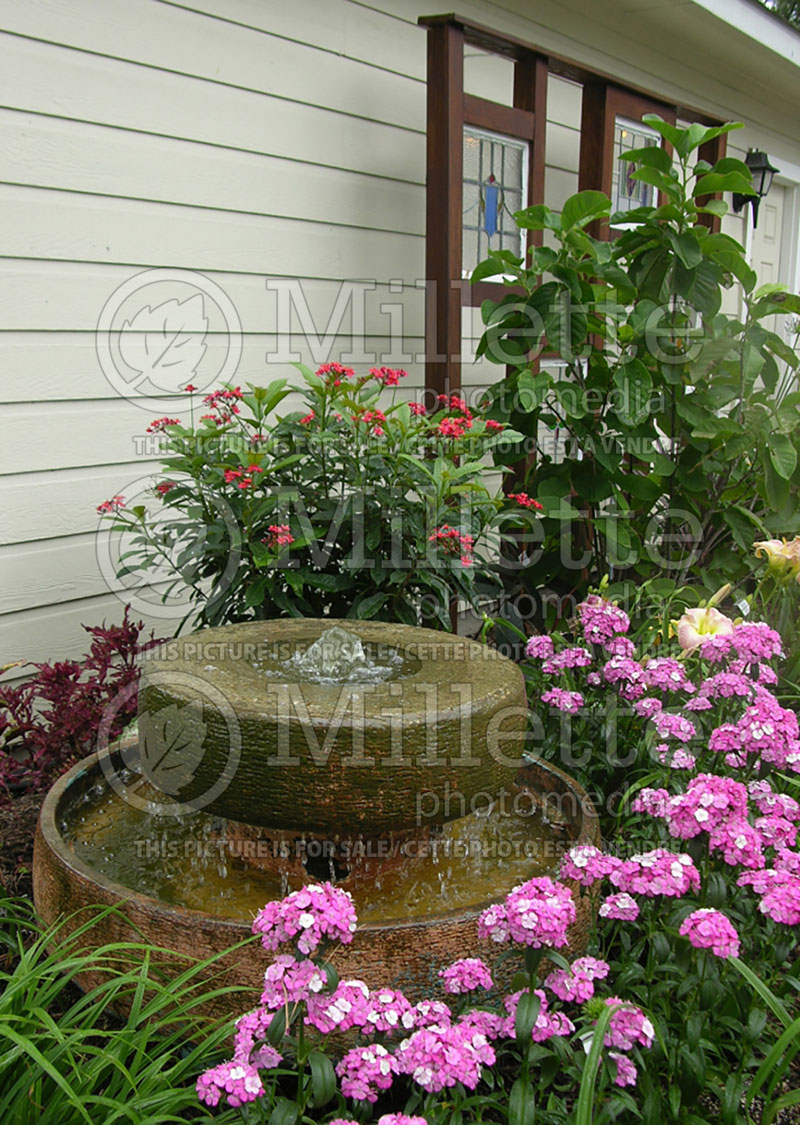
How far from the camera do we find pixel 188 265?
3445mm

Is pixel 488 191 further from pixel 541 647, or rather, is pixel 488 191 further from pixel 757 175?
pixel 757 175

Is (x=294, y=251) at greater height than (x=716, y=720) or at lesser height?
greater

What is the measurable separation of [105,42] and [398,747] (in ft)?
8.08

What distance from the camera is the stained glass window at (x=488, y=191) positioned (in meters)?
4.47

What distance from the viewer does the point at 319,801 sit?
1964 mm

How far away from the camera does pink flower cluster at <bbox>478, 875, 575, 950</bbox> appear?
1438 mm

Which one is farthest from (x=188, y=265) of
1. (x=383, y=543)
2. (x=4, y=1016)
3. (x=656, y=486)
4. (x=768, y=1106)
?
(x=768, y=1106)

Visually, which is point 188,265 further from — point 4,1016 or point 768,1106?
point 768,1106

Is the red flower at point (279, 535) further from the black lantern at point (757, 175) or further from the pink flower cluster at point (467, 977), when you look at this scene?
the black lantern at point (757, 175)

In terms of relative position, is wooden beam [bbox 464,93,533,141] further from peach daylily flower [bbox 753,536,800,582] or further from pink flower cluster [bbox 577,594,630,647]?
pink flower cluster [bbox 577,594,630,647]

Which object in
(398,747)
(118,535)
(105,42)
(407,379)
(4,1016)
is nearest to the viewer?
(4,1016)

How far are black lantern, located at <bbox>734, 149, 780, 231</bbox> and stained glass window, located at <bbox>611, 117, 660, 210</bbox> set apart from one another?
1261 millimetres

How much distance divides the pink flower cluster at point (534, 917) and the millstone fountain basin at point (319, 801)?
13.8 inches

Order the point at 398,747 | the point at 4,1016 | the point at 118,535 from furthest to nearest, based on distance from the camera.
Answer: the point at 118,535 → the point at 398,747 → the point at 4,1016
